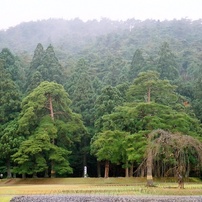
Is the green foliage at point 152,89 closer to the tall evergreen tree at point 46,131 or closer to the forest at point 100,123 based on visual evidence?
the forest at point 100,123

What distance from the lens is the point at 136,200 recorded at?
15.9m

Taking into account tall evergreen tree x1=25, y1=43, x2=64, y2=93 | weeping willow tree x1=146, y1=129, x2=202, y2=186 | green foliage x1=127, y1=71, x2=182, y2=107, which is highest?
tall evergreen tree x1=25, y1=43, x2=64, y2=93

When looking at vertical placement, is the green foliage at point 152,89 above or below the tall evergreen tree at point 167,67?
below

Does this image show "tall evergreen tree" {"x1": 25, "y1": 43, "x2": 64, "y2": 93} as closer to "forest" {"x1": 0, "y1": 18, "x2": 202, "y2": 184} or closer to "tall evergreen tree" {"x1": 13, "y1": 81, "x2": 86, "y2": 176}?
"forest" {"x1": 0, "y1": 18, "x2": 202, "y2": 184}

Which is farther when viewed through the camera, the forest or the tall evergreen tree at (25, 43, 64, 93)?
the tall evergreen tree at (25, 43, 64, 93)

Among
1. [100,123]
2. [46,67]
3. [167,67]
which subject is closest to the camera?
[100,123]

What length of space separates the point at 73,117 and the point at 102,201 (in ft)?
85.7

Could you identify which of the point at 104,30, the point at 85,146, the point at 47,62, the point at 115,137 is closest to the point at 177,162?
the point at 115,137

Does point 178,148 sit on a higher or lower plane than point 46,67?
lower

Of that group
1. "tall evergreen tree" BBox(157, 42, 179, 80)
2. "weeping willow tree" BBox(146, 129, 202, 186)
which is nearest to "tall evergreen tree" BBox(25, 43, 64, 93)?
"tall evergreen tree" BBox(157, 42, 179, 80)

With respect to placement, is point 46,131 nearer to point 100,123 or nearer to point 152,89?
point 100,123

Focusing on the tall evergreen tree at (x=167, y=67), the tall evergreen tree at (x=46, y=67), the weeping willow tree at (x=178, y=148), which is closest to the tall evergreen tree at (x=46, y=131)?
the tall evergreen tree at (x=46, y=67)

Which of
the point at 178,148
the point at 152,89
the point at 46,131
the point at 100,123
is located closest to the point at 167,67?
the point at 152,89

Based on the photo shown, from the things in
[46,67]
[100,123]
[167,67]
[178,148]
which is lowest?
[178,148]
